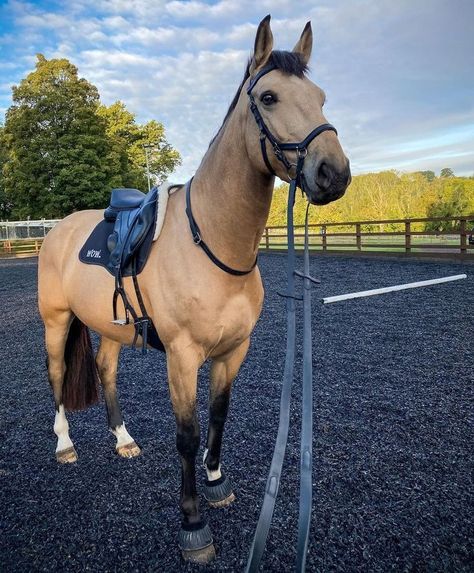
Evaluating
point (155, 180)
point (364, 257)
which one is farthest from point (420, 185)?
point (364, 257)

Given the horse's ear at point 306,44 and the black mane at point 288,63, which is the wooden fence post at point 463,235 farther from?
the black mane at point 288,63

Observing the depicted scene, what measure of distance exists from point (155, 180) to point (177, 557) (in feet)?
132

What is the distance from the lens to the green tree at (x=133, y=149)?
1209 inches

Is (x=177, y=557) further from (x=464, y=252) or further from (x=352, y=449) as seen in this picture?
(x=464, y=252)

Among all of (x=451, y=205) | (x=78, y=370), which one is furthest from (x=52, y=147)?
(x=451, y=205)

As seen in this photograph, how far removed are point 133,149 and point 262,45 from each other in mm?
37806

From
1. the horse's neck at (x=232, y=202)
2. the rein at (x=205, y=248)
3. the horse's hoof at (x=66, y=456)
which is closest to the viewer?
the horse's neck at (x=232, y=202)

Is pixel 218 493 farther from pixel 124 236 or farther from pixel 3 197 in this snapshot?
pixel 3 197

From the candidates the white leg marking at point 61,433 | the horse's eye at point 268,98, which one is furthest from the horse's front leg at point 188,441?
the white leg marking at point 61,433

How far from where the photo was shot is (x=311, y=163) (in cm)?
153

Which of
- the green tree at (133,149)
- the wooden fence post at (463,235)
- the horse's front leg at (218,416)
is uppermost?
the green tree at (133,149)

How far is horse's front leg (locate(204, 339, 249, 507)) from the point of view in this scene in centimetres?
246

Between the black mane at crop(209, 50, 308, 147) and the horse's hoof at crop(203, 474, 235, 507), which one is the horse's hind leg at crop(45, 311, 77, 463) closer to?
the horse's hoof at crop(203, 474, 235, 507)

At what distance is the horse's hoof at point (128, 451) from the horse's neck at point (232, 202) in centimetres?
193
